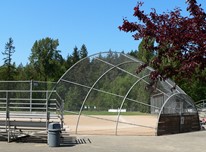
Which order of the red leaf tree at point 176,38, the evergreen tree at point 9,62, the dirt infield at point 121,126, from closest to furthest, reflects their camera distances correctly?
the red leaf tree at point 176,38, the dirt infield at point 121,126, the evergreen tree at point 9,62

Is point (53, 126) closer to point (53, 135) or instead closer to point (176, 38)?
point (53, 135)

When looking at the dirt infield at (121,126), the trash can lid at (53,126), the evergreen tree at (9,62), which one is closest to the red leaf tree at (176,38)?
the trash can lid at (53,126)

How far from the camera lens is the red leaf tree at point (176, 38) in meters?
5.69

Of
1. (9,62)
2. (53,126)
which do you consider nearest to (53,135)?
(53,126)

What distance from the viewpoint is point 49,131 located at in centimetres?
1530

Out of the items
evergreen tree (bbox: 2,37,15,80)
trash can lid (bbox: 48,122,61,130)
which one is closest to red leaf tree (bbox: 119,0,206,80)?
trash can lid (bbox: 48,122,61,130)

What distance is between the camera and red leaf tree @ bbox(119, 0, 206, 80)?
18.7 ft

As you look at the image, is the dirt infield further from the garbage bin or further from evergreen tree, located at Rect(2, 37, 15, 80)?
evergreen tree, located at Rect(2, 37, 15, 80)

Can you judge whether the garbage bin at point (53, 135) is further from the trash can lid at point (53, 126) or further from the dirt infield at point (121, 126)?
the dirt infield at point (121, 126)

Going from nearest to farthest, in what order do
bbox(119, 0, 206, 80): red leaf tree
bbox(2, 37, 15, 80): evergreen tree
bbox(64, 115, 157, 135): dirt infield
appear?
bbox(119, 0, 206, 80): red leaf tree, bbox(64, 115, 157, 135): dirt infield, bbox(2, 37, 15, 80): evergreen tree

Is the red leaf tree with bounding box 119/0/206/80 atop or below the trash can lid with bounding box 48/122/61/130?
atop

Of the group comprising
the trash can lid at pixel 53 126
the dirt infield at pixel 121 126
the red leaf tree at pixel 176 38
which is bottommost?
the dirt infield at pixel 121 126

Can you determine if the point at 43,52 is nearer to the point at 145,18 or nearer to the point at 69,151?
the point at 69,151

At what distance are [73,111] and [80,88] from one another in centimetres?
155
